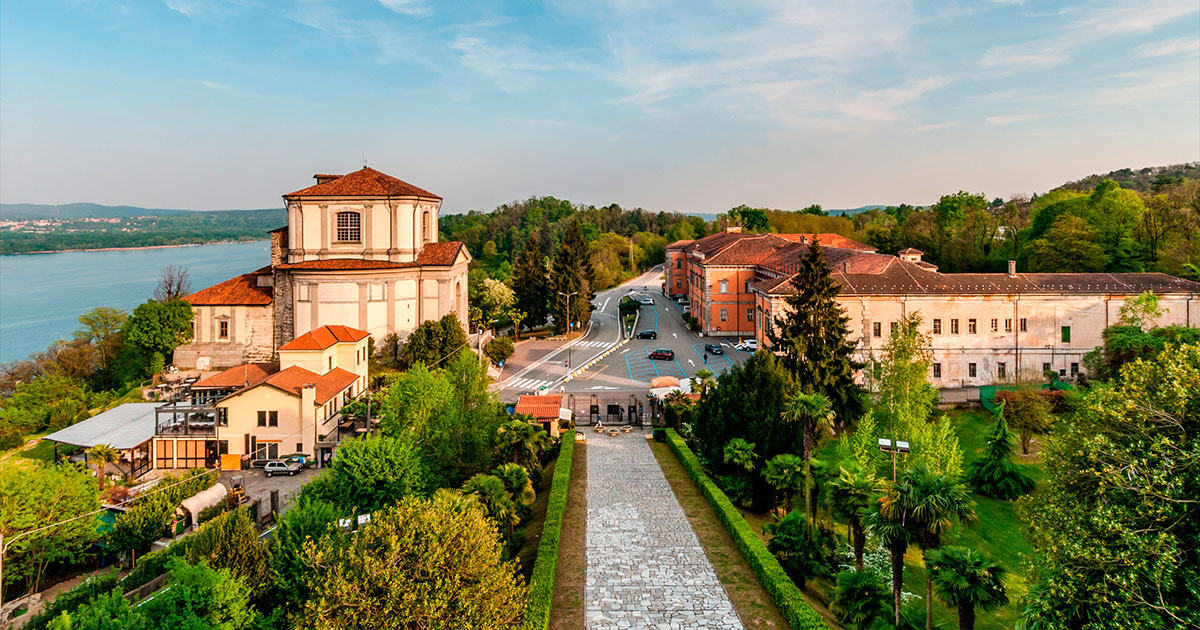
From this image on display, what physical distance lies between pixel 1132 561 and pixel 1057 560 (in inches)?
96.0

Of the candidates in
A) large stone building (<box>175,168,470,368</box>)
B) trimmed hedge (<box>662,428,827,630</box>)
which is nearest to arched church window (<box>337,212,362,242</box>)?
large stone building (<box>175,168,470,368</box>)

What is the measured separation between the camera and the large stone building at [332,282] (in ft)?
165

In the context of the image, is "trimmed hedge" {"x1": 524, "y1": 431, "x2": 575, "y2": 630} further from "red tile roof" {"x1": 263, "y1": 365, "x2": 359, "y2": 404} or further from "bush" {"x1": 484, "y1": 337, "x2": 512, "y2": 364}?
"bush" {"x1": 484, "y1": 337, "x2": 512, "y2": 364}

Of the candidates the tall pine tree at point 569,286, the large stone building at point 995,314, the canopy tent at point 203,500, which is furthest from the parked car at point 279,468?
the tall pine tree at point 569,286

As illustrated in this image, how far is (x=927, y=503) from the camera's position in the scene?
55.6 ft

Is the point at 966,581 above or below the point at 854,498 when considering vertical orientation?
below

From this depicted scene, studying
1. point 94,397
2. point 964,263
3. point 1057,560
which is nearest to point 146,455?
point 94,397

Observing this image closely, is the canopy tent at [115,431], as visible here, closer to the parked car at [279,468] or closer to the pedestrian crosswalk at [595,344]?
the parked car at [279,468]

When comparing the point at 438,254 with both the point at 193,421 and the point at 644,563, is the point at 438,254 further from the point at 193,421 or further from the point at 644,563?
the point at 644,563

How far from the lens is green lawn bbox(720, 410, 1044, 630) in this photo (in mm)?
21109

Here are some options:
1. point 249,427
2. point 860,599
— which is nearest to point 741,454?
point 860,599

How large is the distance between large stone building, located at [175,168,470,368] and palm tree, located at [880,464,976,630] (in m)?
42.3

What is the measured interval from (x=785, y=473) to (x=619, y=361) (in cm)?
3286

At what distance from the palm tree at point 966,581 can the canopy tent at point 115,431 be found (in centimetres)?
3786
